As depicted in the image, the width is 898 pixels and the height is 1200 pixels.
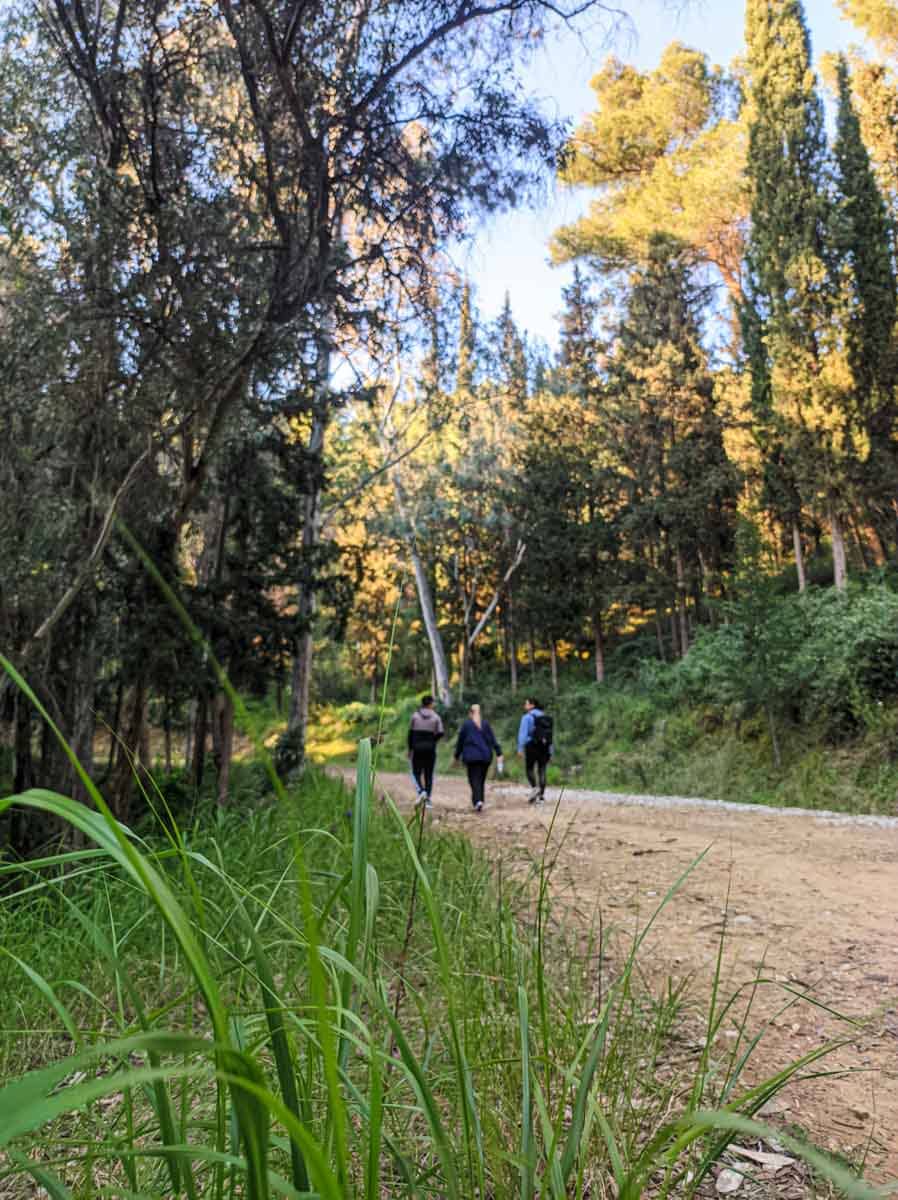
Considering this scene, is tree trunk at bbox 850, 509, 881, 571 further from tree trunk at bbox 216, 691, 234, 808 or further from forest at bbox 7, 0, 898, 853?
tree trunk at bbox 216, 691, 234, 808

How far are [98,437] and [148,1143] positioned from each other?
5.11 metres

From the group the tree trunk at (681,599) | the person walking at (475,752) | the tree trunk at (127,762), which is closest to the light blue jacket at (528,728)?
the person walking at (475,752)

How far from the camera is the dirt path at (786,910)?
234 cm

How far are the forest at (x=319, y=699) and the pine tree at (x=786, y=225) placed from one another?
0.10 m

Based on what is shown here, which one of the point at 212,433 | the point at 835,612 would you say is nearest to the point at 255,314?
the point at 212,433

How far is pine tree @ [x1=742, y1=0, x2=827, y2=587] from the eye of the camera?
16250 millimetres

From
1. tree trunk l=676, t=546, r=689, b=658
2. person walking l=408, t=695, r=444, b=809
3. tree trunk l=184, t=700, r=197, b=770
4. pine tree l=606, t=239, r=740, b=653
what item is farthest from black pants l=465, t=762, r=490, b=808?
tree trunk l=676, t=546, r=689, b=658

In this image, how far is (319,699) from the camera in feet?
60.2

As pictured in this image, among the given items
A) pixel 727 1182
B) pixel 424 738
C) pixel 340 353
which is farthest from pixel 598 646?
pixel 727 1182

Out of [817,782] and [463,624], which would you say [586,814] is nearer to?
[817,782]

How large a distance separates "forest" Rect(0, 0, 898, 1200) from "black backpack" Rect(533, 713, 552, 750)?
1181 millimetres

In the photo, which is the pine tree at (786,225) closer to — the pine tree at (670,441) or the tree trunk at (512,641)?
the pine tree at (670,441)

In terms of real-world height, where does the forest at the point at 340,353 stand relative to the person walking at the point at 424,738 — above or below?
above

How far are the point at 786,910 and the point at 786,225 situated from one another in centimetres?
1725
